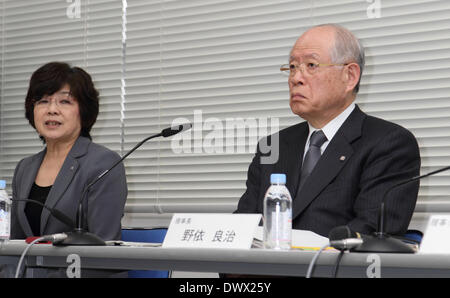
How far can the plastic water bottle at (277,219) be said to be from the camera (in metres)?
1.52

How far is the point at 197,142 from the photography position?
3.01m

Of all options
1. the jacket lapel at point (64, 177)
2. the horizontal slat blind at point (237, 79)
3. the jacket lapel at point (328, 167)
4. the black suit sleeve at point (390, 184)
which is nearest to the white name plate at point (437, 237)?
the black suit sleeve at point (390, 184)

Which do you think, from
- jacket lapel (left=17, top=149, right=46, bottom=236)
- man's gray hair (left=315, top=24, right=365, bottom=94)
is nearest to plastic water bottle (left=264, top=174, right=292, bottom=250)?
man's gray hair (left=315, top=24, right=365, bottom=94)

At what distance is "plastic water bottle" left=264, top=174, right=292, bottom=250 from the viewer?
1.52 metres

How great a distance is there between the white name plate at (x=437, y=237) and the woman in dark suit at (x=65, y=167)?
1.38 metres

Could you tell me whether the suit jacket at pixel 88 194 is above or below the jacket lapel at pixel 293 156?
below

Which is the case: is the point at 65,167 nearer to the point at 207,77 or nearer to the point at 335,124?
the point at 207,77

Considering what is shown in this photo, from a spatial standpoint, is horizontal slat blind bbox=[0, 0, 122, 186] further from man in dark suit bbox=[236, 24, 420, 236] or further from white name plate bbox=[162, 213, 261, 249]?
white name plate bbox=[162, 213, 261, 249]

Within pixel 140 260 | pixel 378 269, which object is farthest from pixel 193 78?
pixel 378 269

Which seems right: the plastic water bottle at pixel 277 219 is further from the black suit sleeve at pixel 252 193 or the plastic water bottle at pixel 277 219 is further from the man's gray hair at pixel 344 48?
the man's gray hair at pixel 344 48

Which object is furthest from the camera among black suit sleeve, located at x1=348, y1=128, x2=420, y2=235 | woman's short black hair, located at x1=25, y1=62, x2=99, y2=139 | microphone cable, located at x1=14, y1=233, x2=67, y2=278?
woman's short black hair, located at x1=25, y1=62, x2=99, y2=139

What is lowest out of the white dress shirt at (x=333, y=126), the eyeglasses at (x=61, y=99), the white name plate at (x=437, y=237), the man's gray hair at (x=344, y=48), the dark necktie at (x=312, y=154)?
the white name plate at (x=437, y=237)

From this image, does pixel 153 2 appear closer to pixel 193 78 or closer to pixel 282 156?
pixel 193 78

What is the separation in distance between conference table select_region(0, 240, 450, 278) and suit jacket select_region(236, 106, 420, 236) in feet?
1.83
